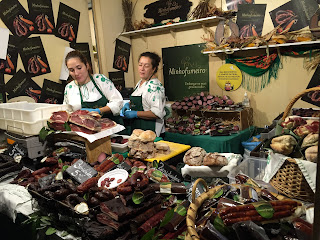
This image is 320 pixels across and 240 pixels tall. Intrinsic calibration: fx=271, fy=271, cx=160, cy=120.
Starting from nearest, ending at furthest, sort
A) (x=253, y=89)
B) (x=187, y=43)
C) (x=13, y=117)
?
(x=13, y=117) → (x=253, y=89) → (x=187, y=43)

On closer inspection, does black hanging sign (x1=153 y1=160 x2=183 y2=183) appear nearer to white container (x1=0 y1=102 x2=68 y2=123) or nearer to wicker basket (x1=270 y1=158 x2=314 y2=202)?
wicker basket (x1=270 y1=158 x2=314 y2=202)

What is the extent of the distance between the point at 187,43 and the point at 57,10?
2.52 m

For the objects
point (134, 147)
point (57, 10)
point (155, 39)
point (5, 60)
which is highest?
point (57, 10)

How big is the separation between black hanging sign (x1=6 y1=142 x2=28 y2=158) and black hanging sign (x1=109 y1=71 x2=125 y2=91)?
140 inches

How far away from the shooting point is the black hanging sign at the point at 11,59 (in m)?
4.20

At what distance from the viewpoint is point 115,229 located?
4.53ft

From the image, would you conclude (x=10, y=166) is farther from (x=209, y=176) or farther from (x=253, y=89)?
(x=253, y=89)

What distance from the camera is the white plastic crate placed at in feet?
5.70

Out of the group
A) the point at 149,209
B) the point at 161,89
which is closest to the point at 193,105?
the point at 161,89

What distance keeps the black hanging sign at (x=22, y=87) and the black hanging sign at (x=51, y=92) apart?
3.5 inches

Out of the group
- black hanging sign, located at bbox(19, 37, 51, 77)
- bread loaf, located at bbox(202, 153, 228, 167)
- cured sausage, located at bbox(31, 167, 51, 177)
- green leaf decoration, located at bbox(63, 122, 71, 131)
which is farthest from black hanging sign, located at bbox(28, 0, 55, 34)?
bread loaf, located at bbox(202, 153, 228, 167)

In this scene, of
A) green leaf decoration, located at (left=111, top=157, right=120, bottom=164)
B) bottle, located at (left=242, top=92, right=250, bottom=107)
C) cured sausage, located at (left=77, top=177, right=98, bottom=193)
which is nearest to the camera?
cured sausage, located at (left=77, top=177, right=98, bottom=193)

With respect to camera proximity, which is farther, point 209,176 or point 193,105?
point 193,105

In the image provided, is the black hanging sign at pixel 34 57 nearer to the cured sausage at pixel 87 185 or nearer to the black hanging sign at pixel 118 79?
the black hanging sign at pixel 118 79
